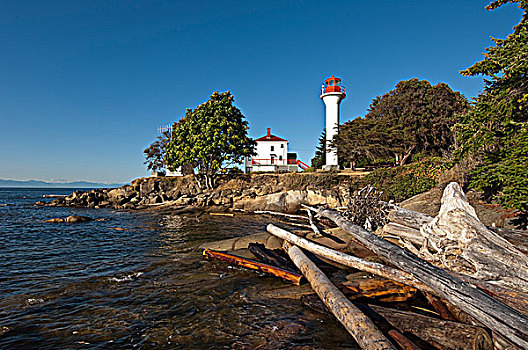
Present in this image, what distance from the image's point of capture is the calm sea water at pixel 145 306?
5.11 m

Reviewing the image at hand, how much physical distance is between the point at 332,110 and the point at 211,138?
52.6 feet

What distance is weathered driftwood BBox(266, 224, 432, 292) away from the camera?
20.2 feet

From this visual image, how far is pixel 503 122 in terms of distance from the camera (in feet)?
28.7

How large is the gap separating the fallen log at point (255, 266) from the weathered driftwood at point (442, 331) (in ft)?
8.51

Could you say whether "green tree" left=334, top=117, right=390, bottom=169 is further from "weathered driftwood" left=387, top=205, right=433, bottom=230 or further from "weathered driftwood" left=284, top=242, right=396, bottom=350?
"weathered driftwood" left=284, top=242, right=396, bottom=350

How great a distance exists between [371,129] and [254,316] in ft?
102

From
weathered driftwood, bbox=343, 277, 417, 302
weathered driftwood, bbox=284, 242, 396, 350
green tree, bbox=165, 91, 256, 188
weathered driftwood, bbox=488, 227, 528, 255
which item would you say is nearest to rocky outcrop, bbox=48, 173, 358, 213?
green tree, bbox=165, 91, 256, 188

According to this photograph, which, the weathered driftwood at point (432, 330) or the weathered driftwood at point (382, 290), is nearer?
the weathered driftwood at point (432, 330)

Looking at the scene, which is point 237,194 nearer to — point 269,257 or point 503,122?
point 269,257

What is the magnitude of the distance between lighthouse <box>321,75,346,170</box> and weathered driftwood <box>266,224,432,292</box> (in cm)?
2774

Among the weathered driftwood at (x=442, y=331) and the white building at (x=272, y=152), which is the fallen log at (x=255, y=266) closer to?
the weathered driftwood at (x=442, y=331)

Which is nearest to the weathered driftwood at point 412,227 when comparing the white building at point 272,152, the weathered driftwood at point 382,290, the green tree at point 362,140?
the weathered driftwood at point 382,290

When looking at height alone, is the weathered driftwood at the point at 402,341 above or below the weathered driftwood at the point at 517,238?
below

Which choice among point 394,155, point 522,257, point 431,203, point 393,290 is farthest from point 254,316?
point 394,155
